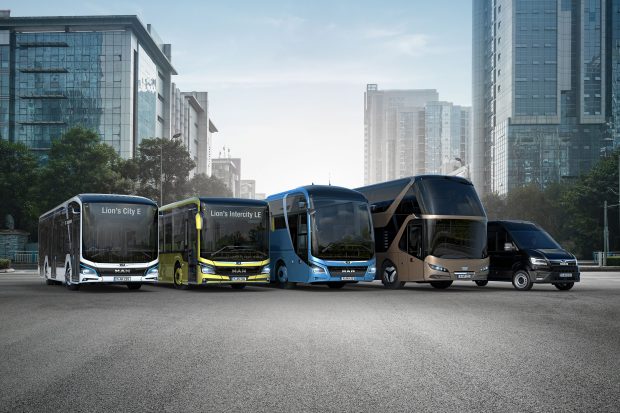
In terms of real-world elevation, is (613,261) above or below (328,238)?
below

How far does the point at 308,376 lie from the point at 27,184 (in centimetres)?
7012

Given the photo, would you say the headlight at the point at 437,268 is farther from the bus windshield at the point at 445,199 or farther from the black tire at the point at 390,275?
the black tire at the point at 390,275

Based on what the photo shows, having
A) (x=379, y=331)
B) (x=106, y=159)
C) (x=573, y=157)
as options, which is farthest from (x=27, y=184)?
(x=573, y=157)

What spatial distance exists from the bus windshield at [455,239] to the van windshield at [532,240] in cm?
112

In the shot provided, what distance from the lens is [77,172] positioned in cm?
6631

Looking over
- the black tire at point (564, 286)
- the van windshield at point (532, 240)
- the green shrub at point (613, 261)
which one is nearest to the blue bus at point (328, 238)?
the van windshield at point (532, 240)

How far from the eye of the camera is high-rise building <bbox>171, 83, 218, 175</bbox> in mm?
131125

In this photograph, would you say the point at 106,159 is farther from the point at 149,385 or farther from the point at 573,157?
the point at 573,157

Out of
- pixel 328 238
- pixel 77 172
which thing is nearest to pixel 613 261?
pixel 328 238

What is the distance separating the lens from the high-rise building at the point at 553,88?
132625mm

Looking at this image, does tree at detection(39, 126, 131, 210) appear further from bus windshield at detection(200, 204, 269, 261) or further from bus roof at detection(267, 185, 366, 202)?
bus roof at detection(267, 185, 366, 202)

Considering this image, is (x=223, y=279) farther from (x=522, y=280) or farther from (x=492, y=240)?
(x=522, y=280)

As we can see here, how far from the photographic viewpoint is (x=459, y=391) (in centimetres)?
709

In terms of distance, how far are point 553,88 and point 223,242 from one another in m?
121
